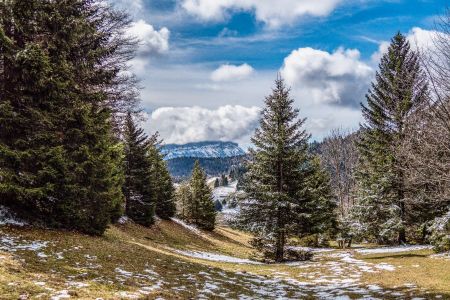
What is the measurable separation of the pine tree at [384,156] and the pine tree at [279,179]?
5451 millimetres

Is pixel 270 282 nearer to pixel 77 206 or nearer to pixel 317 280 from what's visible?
pixel 317 280

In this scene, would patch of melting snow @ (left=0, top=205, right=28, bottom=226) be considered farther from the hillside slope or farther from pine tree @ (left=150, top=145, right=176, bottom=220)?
pine tree @ (left=150, top=145, right=176, bottom=220)

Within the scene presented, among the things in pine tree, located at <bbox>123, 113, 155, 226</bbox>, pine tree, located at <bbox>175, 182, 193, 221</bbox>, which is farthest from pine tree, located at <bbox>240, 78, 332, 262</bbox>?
pine tree, located at <bbox>175, 182, 193, 221</bbox>

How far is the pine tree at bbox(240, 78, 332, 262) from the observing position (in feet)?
68.4

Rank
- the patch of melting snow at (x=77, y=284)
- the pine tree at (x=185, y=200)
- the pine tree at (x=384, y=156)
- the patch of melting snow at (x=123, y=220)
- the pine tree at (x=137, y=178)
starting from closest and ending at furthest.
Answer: the patch of melting snow at (x=77, y=284) < the pine tree at (x=384, y=156) < the patch of melting snow at (x=123, y=220) < the pine tree at (x=137, y=178) < the pine tree at (x=185, y=200)

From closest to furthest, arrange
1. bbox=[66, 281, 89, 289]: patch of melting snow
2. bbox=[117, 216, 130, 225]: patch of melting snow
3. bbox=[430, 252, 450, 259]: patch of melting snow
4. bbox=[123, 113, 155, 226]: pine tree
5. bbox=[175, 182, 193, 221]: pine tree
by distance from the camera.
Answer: bbox=[66, 281, 89, 289]: patch of melting snow
bbox=[430, 252, 450, 259]: patch of melting snow
bbox=[117, 216, 130, 225]: patch of melting snow
bbox=[123, 113, 155, 226]: pine tree
bbox=[175, 182, 193, 221]: pine tree

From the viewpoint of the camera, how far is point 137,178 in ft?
117

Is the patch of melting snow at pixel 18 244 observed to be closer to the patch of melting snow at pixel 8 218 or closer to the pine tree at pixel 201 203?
the patch of melting snow at pixel 8 218

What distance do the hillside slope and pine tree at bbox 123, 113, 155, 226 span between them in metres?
20.8

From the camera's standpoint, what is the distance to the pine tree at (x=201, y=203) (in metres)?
49.6

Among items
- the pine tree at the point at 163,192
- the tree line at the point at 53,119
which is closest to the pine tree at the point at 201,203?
the pine tree at the point at 163,192

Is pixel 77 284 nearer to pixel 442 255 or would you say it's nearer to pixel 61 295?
pixel 61 295

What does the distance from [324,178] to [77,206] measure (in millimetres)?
27007

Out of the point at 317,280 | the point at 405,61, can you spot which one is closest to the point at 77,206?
the point at 317,280
